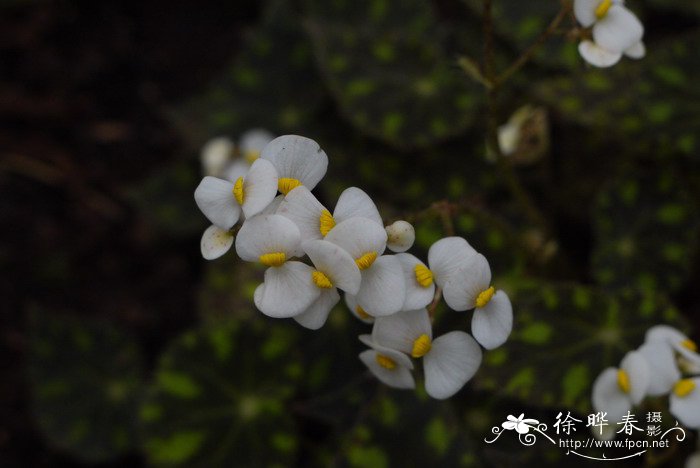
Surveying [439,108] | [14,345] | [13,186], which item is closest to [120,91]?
[13,186]

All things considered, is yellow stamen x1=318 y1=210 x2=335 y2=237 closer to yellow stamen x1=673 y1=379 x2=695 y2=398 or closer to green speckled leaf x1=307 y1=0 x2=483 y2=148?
yellow stamen x1=673 y1=379 x2=695 y2=398

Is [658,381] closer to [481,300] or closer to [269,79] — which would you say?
[481,300]

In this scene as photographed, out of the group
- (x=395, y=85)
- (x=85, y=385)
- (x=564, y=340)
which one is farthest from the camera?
(x=85, y=385)

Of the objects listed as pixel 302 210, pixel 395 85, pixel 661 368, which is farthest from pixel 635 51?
pixel 395 85

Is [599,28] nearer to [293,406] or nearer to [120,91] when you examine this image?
[293,406]

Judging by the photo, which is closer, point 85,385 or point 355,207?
point 355,207

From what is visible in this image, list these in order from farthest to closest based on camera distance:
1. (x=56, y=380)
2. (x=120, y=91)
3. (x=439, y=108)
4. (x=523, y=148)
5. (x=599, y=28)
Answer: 1. (x=120, y=91)
2. (x=56, y=380)
3. (x=439, y=108)
4. (x=523, y=148)
5. (x=599, y=28)

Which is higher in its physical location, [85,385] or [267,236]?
[267,236]

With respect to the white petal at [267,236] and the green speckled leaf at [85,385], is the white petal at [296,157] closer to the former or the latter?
the white petal at [267,236]
